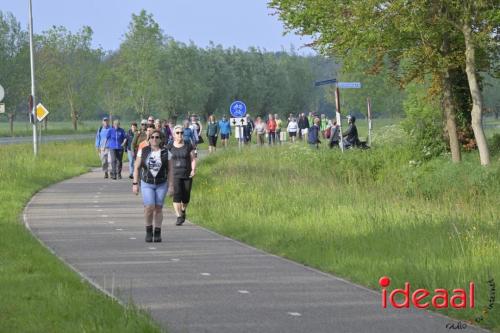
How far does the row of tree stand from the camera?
109 feet

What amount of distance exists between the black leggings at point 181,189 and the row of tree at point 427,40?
14.0 meters

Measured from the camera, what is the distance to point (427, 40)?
3484 cm

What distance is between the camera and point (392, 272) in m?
12.5

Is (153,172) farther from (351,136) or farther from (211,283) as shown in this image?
(351,136)

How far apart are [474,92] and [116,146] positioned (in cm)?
985

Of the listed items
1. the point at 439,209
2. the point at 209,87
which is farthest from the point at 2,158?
the point at 209,87

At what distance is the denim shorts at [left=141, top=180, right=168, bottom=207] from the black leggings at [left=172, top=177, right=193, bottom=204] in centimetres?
243

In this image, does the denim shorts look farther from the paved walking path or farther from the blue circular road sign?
the blue circular road sign

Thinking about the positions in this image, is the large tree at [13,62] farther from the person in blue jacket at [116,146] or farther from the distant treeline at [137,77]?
the person in blue jacket at [116,146]

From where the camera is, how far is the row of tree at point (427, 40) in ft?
109

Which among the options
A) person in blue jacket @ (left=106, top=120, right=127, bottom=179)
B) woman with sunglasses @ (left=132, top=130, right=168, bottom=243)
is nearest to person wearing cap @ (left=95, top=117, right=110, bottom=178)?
person in blue jacket @ (left=106, top=120, right=127, bottom=179)

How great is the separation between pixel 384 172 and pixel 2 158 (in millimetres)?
13674

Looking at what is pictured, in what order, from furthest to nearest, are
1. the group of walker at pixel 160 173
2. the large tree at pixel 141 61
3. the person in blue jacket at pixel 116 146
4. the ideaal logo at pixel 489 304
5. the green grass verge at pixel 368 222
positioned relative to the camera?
the large tree at pixel 141 61 < the person in blue jacket at pixel 116 146 < the group of walker at pixel 160 173 < the green grass verge at pixel 368 222 < the ideaal logo at pixel 489 304

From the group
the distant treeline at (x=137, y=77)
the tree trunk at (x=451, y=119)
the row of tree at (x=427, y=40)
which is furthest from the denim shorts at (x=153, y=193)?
the distant treeline at (x=137, y=77)
